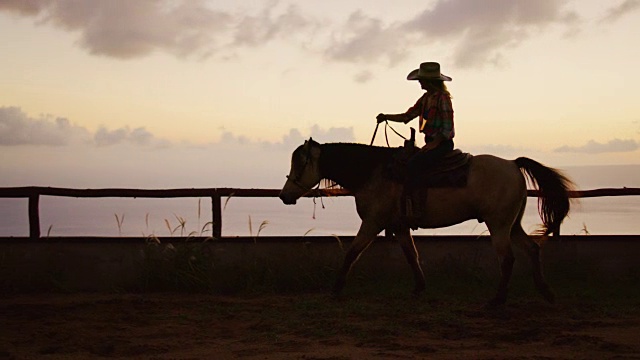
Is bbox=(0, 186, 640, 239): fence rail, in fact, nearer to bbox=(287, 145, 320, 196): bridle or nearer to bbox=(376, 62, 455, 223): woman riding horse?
bbox=(287, 145, 320, 196): bridle

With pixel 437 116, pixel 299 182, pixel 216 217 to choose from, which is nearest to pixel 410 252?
pixel 299 182

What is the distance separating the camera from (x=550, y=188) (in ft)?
29.3

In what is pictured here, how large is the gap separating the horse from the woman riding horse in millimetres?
168

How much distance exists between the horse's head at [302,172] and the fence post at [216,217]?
1490 millimetres

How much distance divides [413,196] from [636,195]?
148 inches

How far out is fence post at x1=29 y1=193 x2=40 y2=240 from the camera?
1029cm

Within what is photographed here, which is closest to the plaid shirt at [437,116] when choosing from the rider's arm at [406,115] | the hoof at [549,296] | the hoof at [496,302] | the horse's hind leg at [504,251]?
the rider's arm at [406,115]

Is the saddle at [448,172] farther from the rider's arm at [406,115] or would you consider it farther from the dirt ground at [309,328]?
the dirt ground at [309,328]

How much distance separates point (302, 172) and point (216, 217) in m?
1.82

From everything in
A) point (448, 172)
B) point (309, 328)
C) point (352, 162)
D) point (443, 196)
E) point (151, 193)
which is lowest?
point (309, 328)

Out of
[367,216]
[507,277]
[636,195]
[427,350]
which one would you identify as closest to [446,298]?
[507,277]

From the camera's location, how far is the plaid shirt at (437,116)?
855 centimetres

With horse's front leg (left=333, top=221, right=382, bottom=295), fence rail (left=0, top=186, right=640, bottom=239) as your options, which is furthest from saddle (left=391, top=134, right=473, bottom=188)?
fence rail (left=0, top=186, right=640, bottom=239)

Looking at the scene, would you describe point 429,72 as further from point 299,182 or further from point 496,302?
point 496,302
